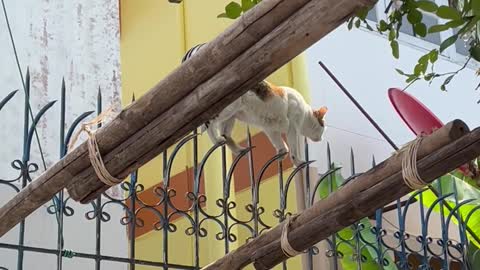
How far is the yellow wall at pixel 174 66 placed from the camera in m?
6.11

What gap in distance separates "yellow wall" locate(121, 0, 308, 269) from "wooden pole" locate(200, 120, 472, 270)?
2920 millimetres

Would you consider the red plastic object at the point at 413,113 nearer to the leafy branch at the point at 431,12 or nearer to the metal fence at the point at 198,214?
the metal fence at the point at 198,214

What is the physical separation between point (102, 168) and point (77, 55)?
9.13 ft

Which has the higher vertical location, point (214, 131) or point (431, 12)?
point (214, 131)

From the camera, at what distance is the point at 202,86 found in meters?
2.04

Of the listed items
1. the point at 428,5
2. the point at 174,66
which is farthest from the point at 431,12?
the point at 174,66

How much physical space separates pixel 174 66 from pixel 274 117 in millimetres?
2724

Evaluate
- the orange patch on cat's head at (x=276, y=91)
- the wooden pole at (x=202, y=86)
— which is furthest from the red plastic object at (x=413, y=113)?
the wooden pole at (x=202, y=86)

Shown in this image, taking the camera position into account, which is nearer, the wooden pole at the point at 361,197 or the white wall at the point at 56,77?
the wooden pole at the point at 361,197

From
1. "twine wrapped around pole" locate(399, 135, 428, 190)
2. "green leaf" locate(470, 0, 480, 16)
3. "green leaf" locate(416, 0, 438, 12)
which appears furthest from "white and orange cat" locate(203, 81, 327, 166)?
"green leaf" locate(470, 0, 480, 16)

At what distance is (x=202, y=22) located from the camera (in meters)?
6.88

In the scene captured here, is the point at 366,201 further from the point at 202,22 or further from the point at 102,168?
the point at 202,22

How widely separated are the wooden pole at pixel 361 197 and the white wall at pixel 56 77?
1.65 meters

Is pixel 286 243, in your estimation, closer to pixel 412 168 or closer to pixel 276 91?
pixel 412 168
